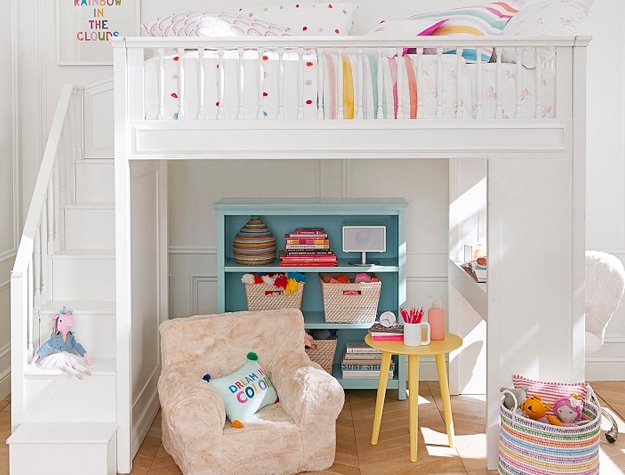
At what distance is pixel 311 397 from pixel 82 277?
1221 millimetres

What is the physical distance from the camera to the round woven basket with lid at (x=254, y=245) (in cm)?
430

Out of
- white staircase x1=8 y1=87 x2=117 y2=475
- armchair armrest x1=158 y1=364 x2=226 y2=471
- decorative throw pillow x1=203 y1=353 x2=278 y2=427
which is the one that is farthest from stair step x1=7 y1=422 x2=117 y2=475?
decorative throw pillow x1=203 y1=353 x2=278 y2=427

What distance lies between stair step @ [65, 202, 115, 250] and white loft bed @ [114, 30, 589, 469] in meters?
0.68

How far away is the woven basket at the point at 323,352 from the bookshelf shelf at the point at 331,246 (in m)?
0.08

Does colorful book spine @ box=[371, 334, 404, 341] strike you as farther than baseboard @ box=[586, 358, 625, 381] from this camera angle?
No

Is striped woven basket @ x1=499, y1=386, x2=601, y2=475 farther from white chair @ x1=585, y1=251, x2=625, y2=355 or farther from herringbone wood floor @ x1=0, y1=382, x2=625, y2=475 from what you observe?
white chair @ x1=585, y1=251, x2=625, y2=355

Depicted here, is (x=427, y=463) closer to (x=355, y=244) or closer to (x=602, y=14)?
(x=355, y=244)

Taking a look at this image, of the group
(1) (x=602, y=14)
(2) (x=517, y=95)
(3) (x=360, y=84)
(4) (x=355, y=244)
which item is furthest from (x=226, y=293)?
(1) (x=602, y=14)

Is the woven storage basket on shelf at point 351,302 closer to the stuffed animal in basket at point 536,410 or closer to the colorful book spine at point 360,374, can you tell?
the colorful book spine at point 360,374

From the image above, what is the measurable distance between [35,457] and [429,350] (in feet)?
5.25

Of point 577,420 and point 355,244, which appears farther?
point 355,244

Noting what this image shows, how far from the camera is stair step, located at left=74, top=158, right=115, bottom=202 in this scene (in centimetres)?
422

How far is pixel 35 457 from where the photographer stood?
3264 millimetres

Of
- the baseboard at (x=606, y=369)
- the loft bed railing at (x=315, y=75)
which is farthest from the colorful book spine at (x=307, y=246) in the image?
the baseboard at (x=606, y=369)
